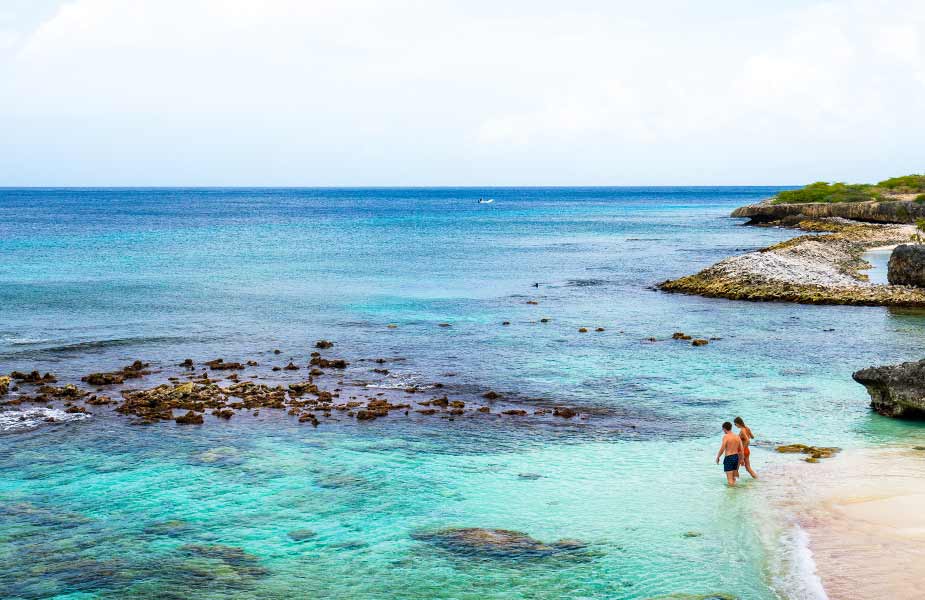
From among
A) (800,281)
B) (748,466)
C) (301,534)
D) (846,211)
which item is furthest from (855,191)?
(301,534)

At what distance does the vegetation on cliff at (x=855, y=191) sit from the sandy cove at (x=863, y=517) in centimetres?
10593

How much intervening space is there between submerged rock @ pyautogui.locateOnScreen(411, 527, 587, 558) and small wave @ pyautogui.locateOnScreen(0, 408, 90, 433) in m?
14.0

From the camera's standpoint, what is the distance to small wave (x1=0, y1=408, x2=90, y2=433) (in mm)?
25141

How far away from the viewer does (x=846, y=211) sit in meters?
112

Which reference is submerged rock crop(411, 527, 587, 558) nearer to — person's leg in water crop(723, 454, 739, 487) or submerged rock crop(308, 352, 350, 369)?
person's leg in water crop(723, 454, 739, 487)

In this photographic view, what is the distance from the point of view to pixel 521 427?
84.0ft

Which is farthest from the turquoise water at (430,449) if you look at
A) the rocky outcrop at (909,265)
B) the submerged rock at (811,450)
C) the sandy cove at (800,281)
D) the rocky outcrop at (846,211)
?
the rocky outcrop at (846,211)

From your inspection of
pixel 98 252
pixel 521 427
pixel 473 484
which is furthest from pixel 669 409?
pixel 98 252

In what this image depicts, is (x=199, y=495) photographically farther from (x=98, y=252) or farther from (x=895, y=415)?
(x=98, y=252)

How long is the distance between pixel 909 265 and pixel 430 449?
38.1 metres

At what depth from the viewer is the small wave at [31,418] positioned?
25.1 meters

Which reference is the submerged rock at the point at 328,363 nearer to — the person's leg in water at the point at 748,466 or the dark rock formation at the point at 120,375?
the dark rock formation at the point at 120,375

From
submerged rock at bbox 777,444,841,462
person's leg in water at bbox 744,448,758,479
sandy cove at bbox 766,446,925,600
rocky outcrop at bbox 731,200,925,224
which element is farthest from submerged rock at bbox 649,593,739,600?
rocky outcrop at bbox 731,200,925,224

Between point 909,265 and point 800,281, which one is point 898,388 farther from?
point 800,281
